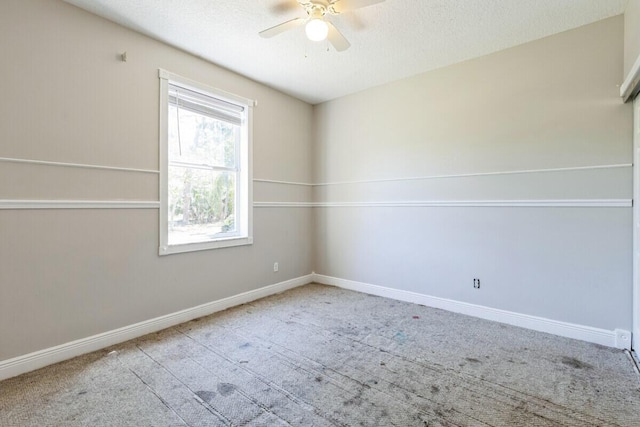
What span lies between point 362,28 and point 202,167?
202 cm

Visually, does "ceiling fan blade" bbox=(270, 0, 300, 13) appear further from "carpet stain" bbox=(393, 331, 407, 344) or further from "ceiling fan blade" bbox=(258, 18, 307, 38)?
"carpet stain" bbox=(393, 331, 407, 344)

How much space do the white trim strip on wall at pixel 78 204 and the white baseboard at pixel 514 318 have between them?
2655 mm

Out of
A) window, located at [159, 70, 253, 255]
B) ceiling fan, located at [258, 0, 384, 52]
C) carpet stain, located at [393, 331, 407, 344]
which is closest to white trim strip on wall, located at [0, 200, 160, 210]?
window, located at [159, 70, 253, 255]

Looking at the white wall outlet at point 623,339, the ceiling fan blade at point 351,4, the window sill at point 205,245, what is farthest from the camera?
the window sill at point 205,245

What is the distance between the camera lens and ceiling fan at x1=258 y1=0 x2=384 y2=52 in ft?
6.68

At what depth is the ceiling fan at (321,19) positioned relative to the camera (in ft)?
6.68

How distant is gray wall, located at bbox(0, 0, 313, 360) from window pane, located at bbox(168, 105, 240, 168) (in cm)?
25

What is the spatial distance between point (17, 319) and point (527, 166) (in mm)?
4186

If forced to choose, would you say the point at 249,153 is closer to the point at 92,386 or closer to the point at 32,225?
the point at 32,225

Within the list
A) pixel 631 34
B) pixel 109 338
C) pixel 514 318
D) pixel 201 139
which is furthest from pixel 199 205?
pixel 631 34

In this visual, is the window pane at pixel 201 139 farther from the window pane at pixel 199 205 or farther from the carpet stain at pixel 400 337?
the carpet stain at pixel 400 337

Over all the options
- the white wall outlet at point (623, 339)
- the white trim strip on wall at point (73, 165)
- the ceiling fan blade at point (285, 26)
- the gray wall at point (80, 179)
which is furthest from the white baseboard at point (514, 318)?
the ceiling fan blade at point (285, 26)

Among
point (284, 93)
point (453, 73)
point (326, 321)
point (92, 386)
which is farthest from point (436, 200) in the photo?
point (92, 386)

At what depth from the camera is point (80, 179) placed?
7.70ft
